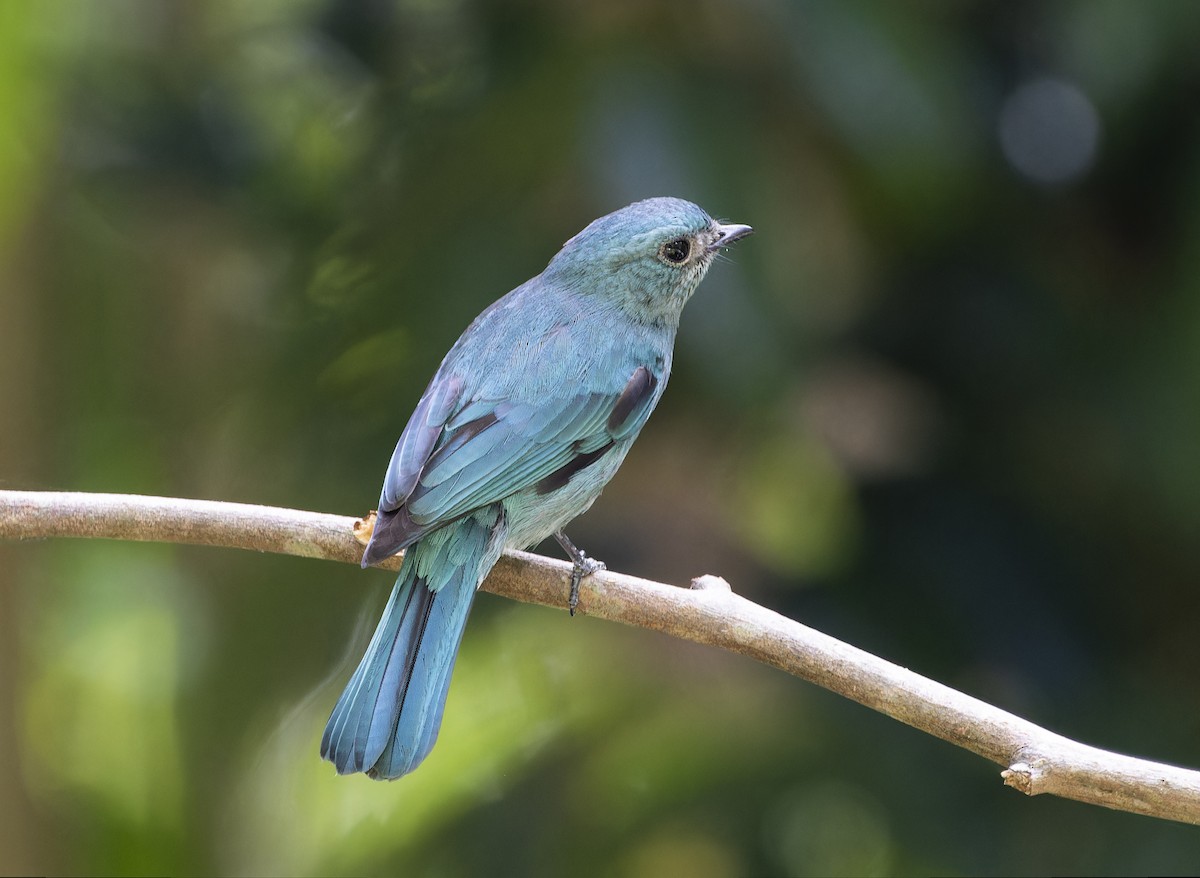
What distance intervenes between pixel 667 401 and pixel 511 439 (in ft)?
4.22

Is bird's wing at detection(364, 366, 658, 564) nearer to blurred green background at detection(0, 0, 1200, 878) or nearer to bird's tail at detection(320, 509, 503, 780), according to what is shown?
bird's tail at detection(320, 509, 503, 780)

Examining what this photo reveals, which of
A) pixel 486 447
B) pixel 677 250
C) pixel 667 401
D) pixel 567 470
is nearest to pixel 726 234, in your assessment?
pixel 677 250

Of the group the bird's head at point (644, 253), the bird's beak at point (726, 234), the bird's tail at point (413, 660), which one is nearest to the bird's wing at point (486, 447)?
the bird's tail at point (413, 660)

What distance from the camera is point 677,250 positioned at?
4.19 meters

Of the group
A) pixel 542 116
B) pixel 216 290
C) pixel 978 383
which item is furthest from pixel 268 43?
pixel 978 383

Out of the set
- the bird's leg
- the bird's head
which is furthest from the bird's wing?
the bird's head

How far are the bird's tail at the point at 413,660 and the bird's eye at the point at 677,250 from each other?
40.3 inches

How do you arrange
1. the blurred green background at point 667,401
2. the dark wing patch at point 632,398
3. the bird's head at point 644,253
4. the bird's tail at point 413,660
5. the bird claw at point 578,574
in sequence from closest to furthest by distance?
the bird's tail at point 413,660, the bird claw at point 578,574, the dark wing patch at point 632,398, the bird's head at point 644,253, the blurred green background at point 667,401

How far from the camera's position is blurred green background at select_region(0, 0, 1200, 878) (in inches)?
178

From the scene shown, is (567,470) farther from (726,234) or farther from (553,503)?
(726,234)

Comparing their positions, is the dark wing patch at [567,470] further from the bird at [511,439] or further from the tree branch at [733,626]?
the tree branch at [733,626]

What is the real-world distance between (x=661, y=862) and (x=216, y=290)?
2626 millimetres

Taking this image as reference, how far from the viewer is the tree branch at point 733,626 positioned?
2.79 m

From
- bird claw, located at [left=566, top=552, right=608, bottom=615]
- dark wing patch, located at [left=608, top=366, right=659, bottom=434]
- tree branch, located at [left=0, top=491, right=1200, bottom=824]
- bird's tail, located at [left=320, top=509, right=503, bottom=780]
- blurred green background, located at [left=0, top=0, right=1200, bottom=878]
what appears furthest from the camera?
blurred green background, located at [left=0, top=0, right=1200, bottom=878]
